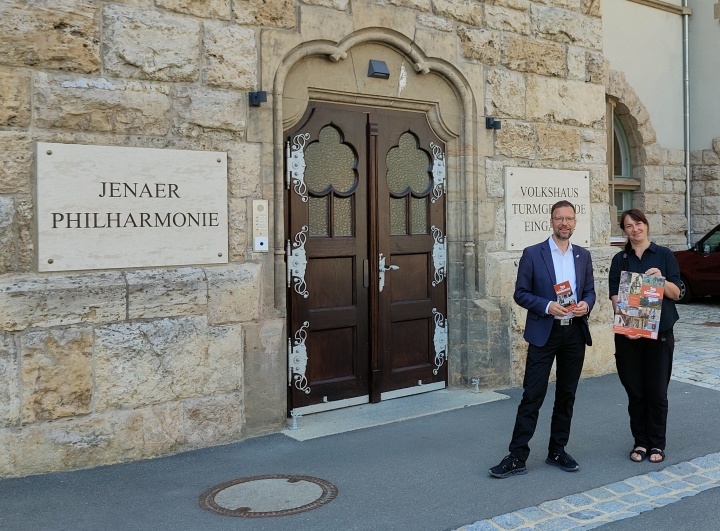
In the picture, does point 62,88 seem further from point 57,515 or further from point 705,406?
point 705,406

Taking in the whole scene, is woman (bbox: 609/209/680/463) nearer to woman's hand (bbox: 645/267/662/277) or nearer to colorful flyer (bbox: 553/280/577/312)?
woman's hand (bbox: 645/267/662/277)

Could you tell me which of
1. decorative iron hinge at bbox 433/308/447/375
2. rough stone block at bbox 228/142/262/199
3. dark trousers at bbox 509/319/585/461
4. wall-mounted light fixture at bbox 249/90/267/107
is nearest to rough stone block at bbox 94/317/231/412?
rough stone block at bbox 228/142/262/199

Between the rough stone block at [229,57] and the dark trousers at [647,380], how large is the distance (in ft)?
10.9

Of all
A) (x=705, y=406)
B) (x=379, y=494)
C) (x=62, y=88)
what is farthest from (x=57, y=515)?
(x=705, y=406)

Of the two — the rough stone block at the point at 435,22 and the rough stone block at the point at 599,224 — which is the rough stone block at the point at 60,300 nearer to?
the rough stone block at the point at 435,22

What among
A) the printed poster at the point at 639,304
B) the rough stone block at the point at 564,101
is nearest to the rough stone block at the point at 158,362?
the printed poster at the point at 639,304

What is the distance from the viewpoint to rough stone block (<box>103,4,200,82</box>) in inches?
214

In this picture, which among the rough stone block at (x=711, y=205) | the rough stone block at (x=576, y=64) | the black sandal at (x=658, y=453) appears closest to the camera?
the black sandal at (x=658, y=453)

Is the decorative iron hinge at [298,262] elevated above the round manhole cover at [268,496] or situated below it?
above

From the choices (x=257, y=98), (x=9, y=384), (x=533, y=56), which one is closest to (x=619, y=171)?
(x=533, y=56)

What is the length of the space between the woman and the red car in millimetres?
9864

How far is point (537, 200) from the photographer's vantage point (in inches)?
313

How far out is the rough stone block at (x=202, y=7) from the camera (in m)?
5.66

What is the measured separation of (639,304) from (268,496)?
274cm
